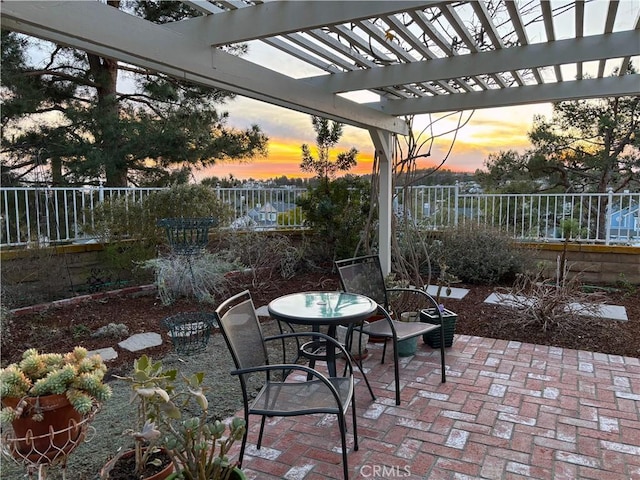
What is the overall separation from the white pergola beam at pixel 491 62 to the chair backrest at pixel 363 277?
4.84 feet

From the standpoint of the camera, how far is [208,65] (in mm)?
2479

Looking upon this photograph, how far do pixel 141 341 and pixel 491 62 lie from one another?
3732 millimetres

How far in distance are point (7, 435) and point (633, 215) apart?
719 cm

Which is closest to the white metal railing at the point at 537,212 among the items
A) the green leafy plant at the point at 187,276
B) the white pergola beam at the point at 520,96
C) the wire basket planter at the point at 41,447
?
the white pergola beam at the point at 520,96

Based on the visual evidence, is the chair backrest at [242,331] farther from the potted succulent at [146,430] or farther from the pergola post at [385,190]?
the pergola post at [385,190]

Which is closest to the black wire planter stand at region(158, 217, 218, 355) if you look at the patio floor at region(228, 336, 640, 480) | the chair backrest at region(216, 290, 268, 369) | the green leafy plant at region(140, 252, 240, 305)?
the green leafy plant at region(140, 252, 240, 305)

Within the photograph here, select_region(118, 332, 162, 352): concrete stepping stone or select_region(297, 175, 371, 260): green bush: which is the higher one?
select_region(297, 175, 371, 260): green bush

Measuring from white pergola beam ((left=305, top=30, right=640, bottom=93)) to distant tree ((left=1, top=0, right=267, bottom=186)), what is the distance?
3.60 m

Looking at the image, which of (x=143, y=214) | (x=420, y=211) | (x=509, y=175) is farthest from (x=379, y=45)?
(x=509, y=175)

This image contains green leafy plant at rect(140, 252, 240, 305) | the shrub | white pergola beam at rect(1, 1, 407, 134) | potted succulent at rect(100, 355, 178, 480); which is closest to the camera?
potted succulent at rect(100, 355, 178, 480)

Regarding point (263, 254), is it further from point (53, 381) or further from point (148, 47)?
point (53, 381)

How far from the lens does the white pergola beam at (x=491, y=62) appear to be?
292 centimetres

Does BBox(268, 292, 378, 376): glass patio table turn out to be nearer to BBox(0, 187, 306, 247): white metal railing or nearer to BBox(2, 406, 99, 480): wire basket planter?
BBox(2, 406, 99, 480): wire basket planter

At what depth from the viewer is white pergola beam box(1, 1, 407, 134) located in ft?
5.59
